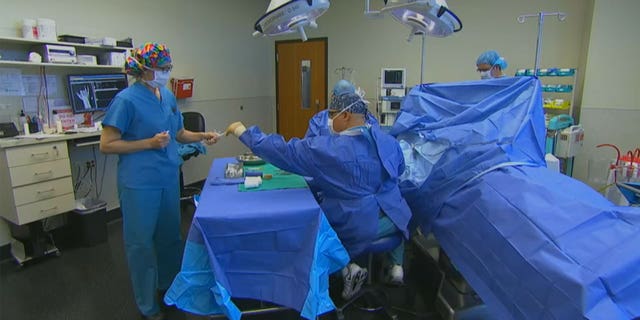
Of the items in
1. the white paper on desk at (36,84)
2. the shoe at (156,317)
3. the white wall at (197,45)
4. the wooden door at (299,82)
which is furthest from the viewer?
the wooden door at (299,82)

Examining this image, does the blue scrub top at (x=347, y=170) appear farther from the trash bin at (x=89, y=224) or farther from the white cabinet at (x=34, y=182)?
the trash bin at (x=89, y=224)

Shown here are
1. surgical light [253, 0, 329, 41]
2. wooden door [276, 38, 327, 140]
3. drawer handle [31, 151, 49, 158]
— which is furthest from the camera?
wooden door [276, 38, 327, 140]

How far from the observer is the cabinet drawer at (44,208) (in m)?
2.53

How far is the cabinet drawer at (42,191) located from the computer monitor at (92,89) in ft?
2.49

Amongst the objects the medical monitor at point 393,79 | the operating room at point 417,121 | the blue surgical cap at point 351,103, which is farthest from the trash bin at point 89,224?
the medical monitor at point 393,79

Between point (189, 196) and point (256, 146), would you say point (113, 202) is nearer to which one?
point (189, 196)

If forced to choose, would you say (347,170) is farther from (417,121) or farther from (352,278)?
(417,121)

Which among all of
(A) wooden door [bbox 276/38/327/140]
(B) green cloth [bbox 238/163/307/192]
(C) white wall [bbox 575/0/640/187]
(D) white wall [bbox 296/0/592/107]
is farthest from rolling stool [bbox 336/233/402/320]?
(A) wooden door [bbox 276/38/327/140]

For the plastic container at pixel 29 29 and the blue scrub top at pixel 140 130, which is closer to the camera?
the blue scrub top at pixel 140 130

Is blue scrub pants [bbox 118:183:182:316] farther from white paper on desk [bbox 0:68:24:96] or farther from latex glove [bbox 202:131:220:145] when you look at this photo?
white paper on desk [bbox 0:68:24:96]

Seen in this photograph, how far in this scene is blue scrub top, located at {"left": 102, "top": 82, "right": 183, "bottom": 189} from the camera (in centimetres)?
180

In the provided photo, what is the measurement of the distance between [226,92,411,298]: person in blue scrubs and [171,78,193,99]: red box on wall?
2.70 m

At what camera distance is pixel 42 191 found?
2629 millimetres

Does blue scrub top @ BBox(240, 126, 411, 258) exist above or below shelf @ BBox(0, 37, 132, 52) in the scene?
below
